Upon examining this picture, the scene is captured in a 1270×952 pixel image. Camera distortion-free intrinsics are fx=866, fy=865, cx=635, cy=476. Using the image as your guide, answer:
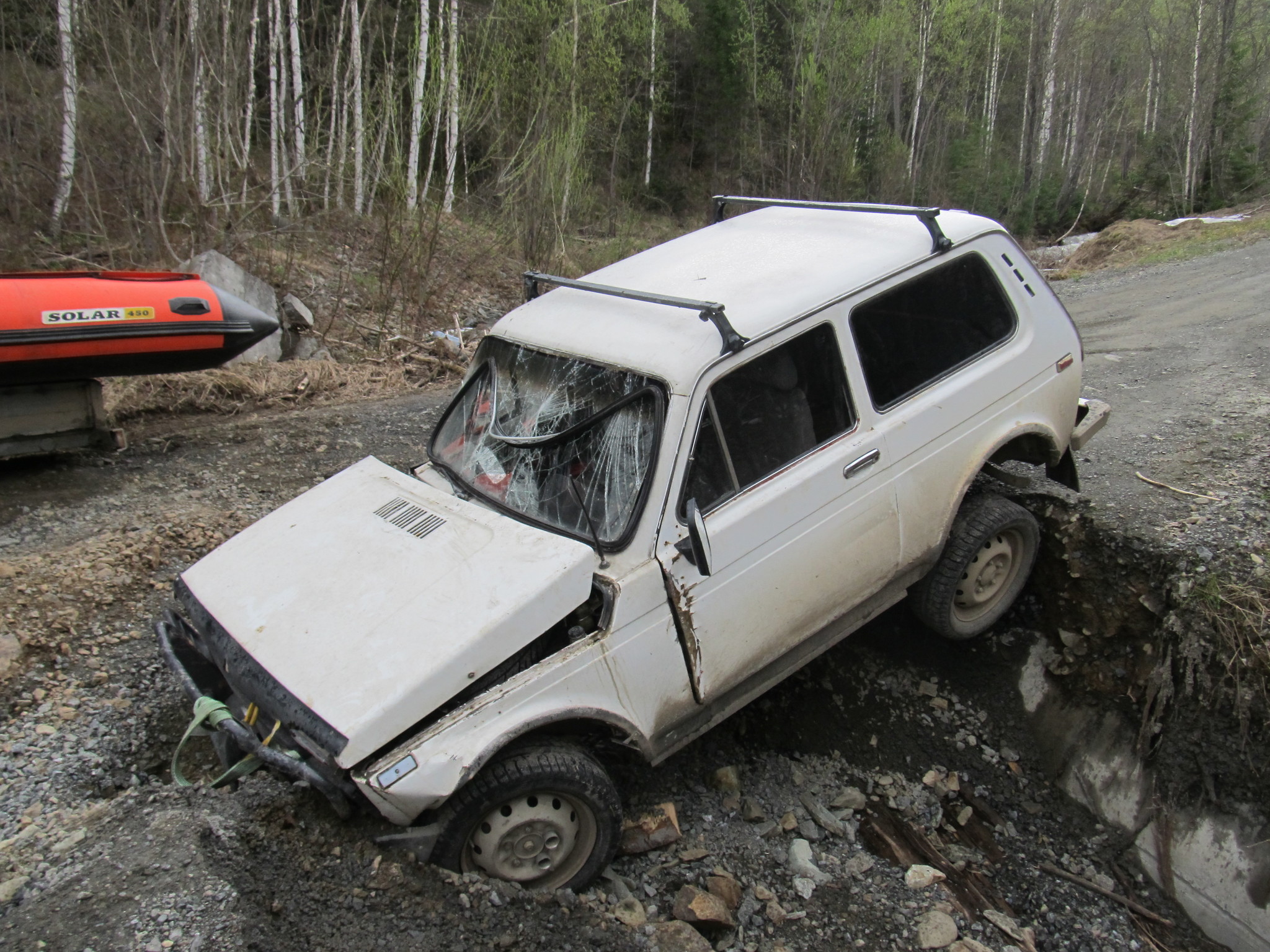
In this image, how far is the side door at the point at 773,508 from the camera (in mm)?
3062

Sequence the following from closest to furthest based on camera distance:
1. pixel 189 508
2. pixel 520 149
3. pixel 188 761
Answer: pixel 188 761 < pixel 189 508 < pixel 520 149

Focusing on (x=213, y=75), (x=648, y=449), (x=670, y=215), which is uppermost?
(x=213, y=75)

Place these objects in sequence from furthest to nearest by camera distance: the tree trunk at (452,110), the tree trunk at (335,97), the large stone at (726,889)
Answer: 1. the tree trunk at (452,110)
2. the tree trunk at (335,97)
3. the large stone at (726,889)

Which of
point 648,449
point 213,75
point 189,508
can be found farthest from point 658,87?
point 648,449

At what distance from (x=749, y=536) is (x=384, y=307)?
8.09 m

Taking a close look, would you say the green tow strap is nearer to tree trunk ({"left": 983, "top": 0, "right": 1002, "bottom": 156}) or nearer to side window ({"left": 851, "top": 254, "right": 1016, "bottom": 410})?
side window ({"left": 851, "top": 254, "right": 1016, "bottom": 410})

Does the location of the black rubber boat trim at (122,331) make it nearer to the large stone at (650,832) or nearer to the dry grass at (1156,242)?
the large stone at (650,832)

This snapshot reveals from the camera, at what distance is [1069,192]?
26.5 meters

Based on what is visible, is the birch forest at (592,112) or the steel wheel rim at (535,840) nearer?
the steel wheel rim at (535,840)

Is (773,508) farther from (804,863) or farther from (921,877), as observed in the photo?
(921,877)

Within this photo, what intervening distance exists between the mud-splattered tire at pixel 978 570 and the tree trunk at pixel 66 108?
369 inches

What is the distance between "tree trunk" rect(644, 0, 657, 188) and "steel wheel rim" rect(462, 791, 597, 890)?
2623cm

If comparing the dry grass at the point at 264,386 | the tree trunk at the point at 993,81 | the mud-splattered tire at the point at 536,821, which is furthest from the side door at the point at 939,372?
the tree trunk at the point at 993,81

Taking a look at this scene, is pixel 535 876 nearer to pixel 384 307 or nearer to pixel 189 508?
pixel 189 508
